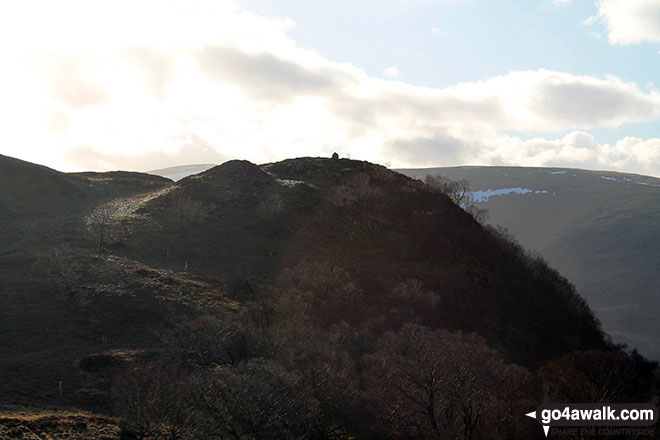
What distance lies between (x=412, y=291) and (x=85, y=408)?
41.8 metres

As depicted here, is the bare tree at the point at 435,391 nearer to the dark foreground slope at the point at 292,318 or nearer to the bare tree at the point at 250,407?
the dark foreground slope at the point at 292,318

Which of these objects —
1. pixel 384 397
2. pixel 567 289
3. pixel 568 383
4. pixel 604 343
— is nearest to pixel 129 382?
pixel 384 397

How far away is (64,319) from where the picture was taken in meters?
43.2

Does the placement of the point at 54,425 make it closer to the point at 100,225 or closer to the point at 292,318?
the point at 292,318

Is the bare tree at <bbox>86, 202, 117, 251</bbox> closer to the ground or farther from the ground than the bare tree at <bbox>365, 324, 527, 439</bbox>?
farther from the ground

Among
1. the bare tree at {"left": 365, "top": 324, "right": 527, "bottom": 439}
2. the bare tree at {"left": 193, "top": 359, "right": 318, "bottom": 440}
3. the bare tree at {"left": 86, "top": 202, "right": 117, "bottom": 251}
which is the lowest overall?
the bare tree at {"left": 365, "top": 324, "right": 527, "bottom": 439}

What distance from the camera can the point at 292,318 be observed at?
44000 mm

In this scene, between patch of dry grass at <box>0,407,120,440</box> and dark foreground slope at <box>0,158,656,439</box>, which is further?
dark foreground slope at <box>0,158,656,439</box>

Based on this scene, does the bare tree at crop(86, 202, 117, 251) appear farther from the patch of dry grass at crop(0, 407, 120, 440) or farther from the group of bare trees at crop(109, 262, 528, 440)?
the patch of dry grass at crop(0, 407, 120, 440)

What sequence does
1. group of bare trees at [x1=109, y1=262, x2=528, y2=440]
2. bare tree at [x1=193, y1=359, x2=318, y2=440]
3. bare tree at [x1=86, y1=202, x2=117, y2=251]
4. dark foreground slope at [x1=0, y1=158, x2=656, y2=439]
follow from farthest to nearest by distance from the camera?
bare tree at [x1=86, y1=202, x2=117, y2=251] < dark foreground slope at [x1=0, y1=158, x2=656, y2=439] < group of bare trees at [x1=109, y1=262, x2=528, y2=440] < bare tree at [x1=193, y1=359, x2=318, y2=440]

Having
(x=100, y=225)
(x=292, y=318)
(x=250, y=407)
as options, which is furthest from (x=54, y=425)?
(x=100, y=225)

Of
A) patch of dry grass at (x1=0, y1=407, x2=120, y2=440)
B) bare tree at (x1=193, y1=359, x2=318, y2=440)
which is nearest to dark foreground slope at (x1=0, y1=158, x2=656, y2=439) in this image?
bare tree at (x1=193, y1=359, x2=318, y2=440)

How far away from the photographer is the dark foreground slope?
30.3 m

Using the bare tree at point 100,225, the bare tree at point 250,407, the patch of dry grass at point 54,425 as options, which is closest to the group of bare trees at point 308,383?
the bare tree at point 250,407
